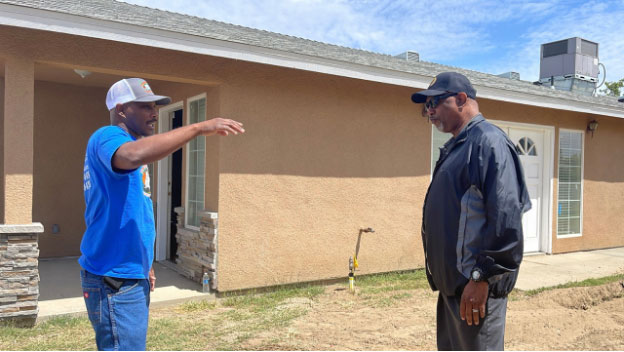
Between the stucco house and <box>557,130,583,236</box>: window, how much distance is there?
72cm

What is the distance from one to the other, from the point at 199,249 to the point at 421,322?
2886mm

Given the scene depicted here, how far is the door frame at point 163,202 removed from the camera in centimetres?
756

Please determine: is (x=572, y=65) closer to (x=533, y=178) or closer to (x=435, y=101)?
(x=533, y=178)

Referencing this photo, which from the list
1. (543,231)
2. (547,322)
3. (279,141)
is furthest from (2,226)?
(543,231)

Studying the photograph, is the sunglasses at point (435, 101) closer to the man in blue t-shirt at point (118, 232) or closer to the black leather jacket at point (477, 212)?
the black leather jacket at point (477, 212)

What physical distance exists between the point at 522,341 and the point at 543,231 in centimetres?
552

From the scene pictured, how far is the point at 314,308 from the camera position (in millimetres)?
5668

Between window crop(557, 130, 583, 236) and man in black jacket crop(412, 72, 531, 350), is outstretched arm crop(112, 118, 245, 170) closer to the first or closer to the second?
man in black jacket crop(412, 72, 531, 350)

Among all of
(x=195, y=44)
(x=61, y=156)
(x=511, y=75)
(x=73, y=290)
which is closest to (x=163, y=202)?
(x=61, y=156)

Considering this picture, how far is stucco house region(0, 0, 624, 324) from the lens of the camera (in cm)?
486

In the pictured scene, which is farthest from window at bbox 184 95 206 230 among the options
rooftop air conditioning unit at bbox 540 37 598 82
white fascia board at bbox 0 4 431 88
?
rooftop air conditioning unit at bbox 540 37 598 82

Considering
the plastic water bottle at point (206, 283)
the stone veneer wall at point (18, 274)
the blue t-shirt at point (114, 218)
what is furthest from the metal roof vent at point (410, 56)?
the blue t-shirt at point (114, 218)

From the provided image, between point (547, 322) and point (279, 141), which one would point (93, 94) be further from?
point (547, 322)

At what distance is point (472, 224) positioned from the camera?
95.7 inches
